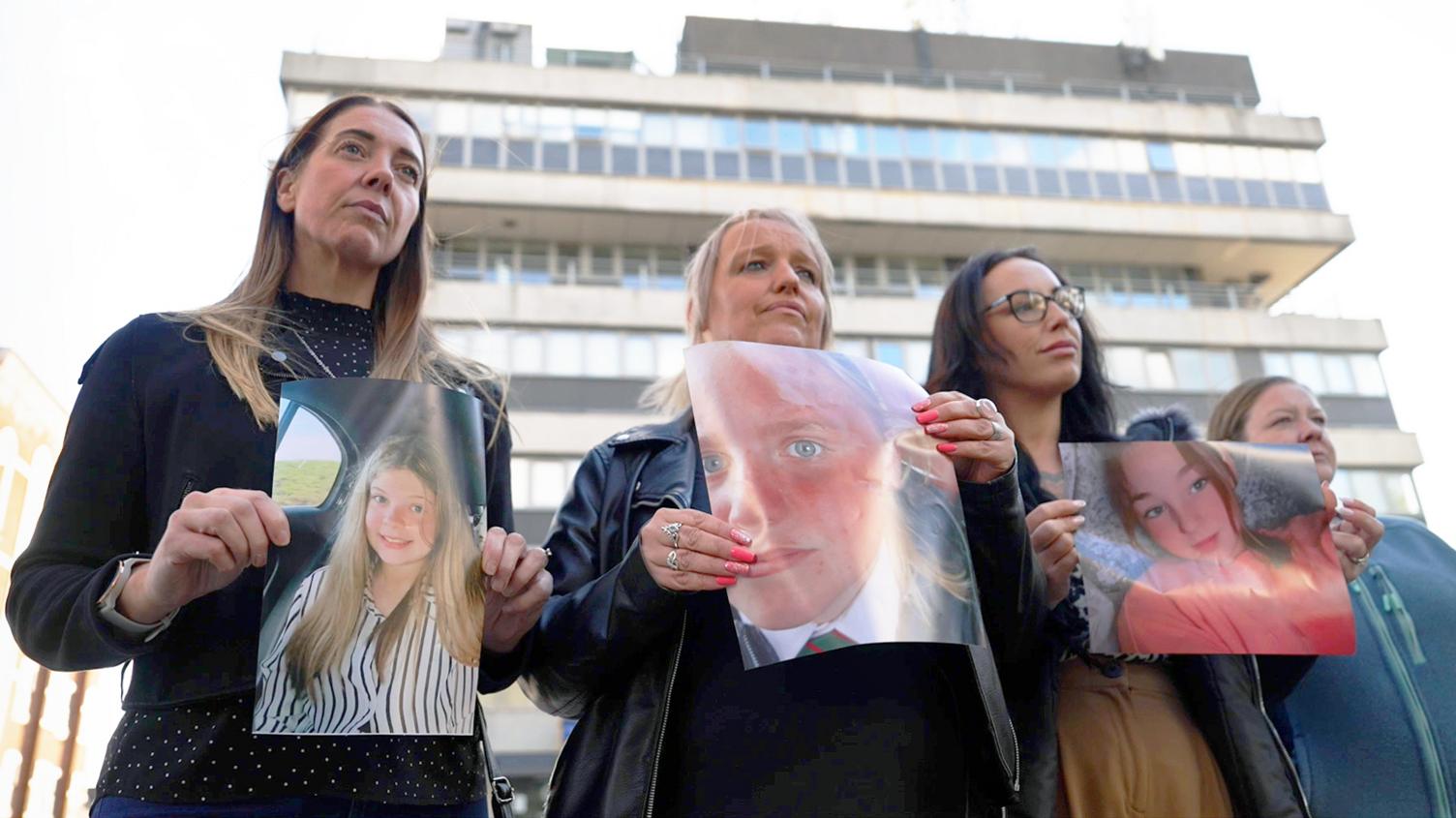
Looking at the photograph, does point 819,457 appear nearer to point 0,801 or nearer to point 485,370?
point 485,370

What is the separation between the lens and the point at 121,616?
149 cm

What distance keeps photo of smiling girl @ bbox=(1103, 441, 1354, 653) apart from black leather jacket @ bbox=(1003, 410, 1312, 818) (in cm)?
17

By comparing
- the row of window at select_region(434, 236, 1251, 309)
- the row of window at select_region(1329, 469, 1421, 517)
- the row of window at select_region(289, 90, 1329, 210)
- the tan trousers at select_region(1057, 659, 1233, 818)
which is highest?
the row of window at select_region(289, 90, 1329, 210)

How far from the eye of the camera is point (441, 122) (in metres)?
21.7

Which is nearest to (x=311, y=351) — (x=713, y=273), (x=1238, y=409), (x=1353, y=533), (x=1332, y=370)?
(x=713, y=273)

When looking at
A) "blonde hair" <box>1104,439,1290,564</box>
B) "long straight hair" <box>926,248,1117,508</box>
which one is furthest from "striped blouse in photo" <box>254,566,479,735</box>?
"long straight hair" <box>926,248,1117,508</box>

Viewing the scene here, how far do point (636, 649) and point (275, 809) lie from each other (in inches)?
26.2

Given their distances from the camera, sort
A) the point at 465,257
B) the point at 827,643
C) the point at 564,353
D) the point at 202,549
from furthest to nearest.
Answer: the point at 465,257 → the point at 564,353 → the point at 827,643 → the point at 202,549

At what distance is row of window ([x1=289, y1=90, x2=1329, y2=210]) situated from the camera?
22.0m

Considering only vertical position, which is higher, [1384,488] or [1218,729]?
[1384,488]

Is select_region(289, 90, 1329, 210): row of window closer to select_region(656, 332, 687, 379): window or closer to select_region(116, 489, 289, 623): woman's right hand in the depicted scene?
select_region(656, 332, 687, 379): window

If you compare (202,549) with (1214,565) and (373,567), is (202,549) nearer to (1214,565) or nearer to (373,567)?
(373,567)

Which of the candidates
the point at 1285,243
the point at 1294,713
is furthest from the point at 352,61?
the point at 1294,713

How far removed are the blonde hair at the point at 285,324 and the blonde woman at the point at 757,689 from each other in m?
0.44
